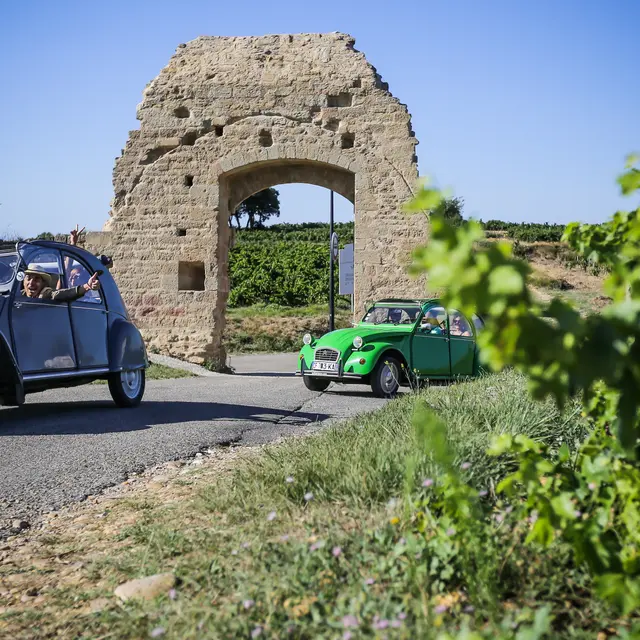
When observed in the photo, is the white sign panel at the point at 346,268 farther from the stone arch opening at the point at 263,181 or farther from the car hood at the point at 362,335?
the car hood at the point at 362,335

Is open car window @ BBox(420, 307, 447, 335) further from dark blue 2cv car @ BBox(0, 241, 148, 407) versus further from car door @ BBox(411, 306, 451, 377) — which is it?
dark blue 2cv car @ BBox(0, 241, 148, 407)

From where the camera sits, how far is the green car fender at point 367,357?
9859 mm

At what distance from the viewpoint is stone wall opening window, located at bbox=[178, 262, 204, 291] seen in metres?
16.3

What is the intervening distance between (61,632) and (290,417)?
5.18m

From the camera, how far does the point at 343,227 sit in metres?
48.0

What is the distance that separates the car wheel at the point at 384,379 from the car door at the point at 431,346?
43cm

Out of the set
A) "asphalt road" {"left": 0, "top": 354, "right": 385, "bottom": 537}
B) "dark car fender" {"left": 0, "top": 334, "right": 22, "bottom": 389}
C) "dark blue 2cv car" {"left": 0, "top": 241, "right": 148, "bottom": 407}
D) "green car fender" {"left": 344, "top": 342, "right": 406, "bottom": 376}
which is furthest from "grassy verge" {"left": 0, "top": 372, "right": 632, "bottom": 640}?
"green car fender" {"left": 344, "top": 342, "right": 406, "bottom": 376}

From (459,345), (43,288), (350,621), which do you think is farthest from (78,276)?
(350,621)

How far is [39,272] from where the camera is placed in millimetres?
7367

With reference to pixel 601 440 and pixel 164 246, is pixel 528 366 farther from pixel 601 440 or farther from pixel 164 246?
pixel 164 246

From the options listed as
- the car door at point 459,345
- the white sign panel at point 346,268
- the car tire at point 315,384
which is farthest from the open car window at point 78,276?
the white sign panel at point 346,268

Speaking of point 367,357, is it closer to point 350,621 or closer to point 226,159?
point 226,159

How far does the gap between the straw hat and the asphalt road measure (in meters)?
1.35

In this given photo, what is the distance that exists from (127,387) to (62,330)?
1114 mm
